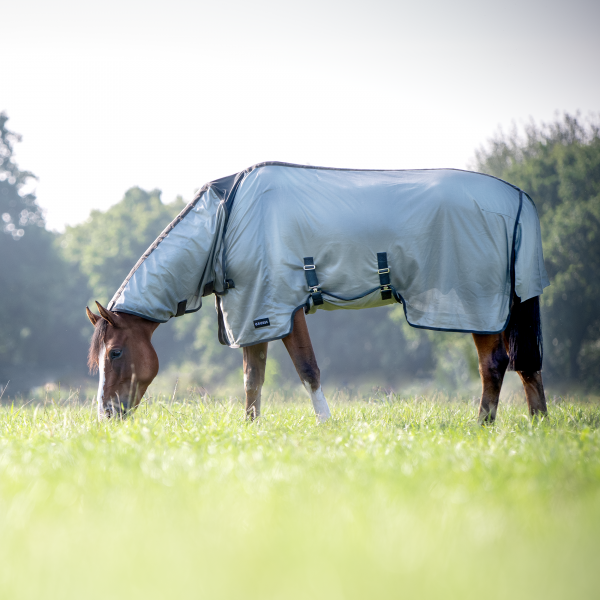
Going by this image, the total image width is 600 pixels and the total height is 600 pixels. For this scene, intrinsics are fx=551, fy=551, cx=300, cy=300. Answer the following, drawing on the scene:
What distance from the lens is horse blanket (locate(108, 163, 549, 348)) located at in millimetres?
4746

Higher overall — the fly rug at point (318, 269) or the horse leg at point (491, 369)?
the fly rug at point (318, 269)

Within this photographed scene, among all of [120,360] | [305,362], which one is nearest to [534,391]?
[305,362]

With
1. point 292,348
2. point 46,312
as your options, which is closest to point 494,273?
point 292,348

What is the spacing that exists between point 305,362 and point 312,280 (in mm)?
713

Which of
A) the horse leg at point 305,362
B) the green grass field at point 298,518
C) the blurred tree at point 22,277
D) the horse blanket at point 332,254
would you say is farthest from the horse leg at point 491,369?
the blurred tree at point 22,277

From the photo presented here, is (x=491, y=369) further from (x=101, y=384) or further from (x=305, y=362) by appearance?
(x=101, y=384)

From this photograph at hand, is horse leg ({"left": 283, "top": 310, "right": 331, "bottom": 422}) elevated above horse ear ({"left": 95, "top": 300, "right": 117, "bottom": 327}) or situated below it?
below

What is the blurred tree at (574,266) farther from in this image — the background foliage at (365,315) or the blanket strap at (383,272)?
the blanket strap at (383,272)

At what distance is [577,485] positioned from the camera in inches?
91.3

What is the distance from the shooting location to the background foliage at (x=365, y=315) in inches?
1007

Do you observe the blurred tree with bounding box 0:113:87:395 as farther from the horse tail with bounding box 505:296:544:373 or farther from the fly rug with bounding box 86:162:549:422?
the horse tail with bounding box 505:296:544:373

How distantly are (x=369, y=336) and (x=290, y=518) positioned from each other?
3461 centimetres

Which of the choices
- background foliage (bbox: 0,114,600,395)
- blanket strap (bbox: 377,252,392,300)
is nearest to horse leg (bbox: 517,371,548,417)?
blanket strap (bbox: 377,252,392,300)

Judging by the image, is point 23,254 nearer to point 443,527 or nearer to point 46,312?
point 46,312
